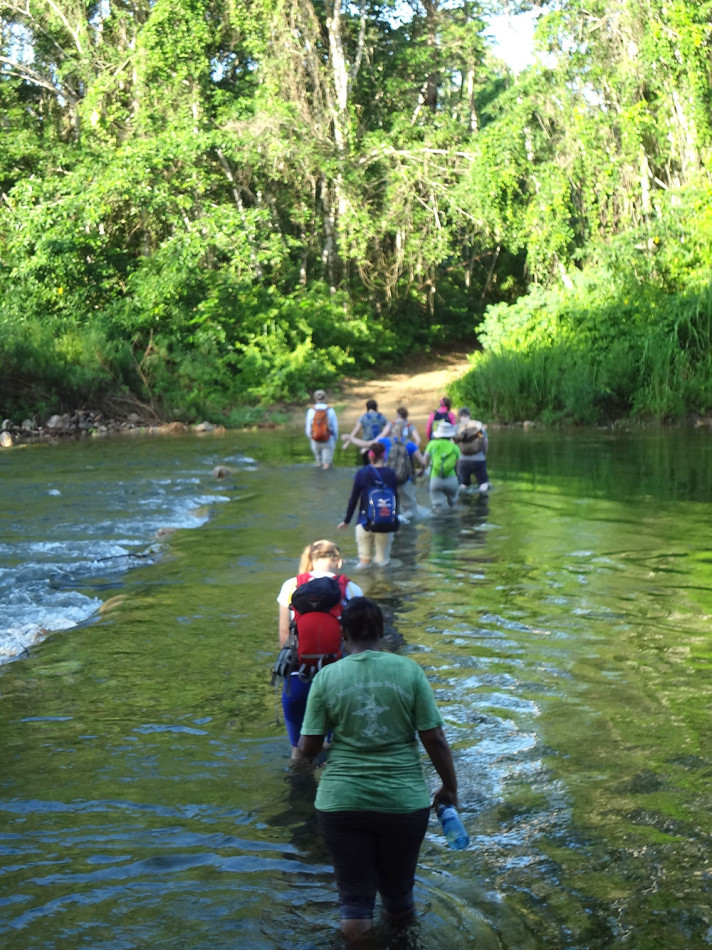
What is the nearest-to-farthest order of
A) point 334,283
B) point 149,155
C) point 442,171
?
point 149,155 → point 442,171 → point 334,283

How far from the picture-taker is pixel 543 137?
36.6 metres

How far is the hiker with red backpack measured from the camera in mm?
6398

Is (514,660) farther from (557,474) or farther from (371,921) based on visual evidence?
(557,474)

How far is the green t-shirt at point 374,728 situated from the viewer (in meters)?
4.68

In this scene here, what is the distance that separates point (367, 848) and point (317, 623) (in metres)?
1.83

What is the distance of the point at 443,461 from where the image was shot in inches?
651

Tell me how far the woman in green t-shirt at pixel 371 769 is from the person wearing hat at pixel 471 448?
13531mm

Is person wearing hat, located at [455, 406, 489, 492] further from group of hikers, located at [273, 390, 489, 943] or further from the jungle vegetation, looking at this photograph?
group of hikers, located at [273, 390, 489, 943]

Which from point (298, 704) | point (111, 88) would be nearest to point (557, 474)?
point (298, 704)

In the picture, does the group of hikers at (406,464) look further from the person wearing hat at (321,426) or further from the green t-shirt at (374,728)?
the green t-shirt at (374,728)

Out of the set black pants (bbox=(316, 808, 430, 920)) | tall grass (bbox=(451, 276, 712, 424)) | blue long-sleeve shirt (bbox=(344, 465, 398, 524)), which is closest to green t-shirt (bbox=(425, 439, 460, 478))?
blue long-sleeve shirt (bbox=(344, 465, 398, 524))

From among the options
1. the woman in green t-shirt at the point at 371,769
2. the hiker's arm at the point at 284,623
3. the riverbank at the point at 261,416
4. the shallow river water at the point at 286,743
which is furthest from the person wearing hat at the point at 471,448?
the woman in green t-shirt at the point at 371,769

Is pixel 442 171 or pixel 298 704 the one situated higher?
pixel 442 171

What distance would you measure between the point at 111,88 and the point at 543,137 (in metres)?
15.3
